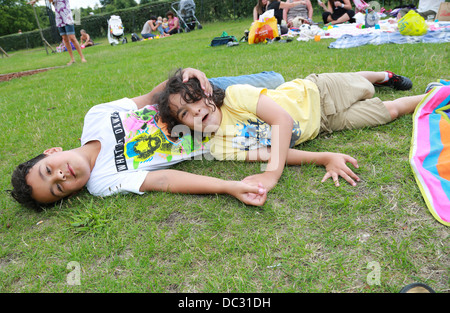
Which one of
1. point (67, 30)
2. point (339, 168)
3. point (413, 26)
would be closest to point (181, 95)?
point (339, 168)

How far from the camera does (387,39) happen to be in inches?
237

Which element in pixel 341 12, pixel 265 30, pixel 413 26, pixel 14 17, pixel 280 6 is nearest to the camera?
pixel 413 26

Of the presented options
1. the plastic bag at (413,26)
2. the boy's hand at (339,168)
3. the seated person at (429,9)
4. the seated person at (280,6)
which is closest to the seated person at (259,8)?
the seated person at (280,6)

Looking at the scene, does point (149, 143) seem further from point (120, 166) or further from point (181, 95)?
point (181, 95)

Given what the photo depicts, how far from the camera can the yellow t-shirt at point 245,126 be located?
249 centimetres

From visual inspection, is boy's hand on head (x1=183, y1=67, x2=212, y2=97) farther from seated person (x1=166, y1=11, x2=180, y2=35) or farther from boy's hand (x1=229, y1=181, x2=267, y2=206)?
seated person (x1=166, y1=11, x2=180, y2=35)

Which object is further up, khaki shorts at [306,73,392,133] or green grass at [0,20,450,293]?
khaki shorts at [306,73,392,133]

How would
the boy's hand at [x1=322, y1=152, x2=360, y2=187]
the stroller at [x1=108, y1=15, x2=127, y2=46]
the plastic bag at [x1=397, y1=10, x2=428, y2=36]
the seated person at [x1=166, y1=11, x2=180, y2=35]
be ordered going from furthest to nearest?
the stroller at [x1=108, y1=15, x2=127, y2=46] < the seated person at [x1=166, y1=11, x2=180, y2=35] < the plastic bag at [x1=397, y1=10, x2=428, y2=36] < the boy's hand at [x1=322, y1=152, x2=360, y2=187]

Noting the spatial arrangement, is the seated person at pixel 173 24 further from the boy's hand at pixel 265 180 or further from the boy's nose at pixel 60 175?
the boy's hand at pixel 265 180

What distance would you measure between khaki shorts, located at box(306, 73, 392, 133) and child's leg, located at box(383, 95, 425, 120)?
0.07 meters

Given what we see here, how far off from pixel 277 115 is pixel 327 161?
535mm

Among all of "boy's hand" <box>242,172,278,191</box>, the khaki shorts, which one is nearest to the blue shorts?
the khaki shorts

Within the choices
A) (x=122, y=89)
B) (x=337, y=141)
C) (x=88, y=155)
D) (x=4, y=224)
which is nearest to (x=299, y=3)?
(x=122, y=89)

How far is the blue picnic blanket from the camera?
18.6 feet
